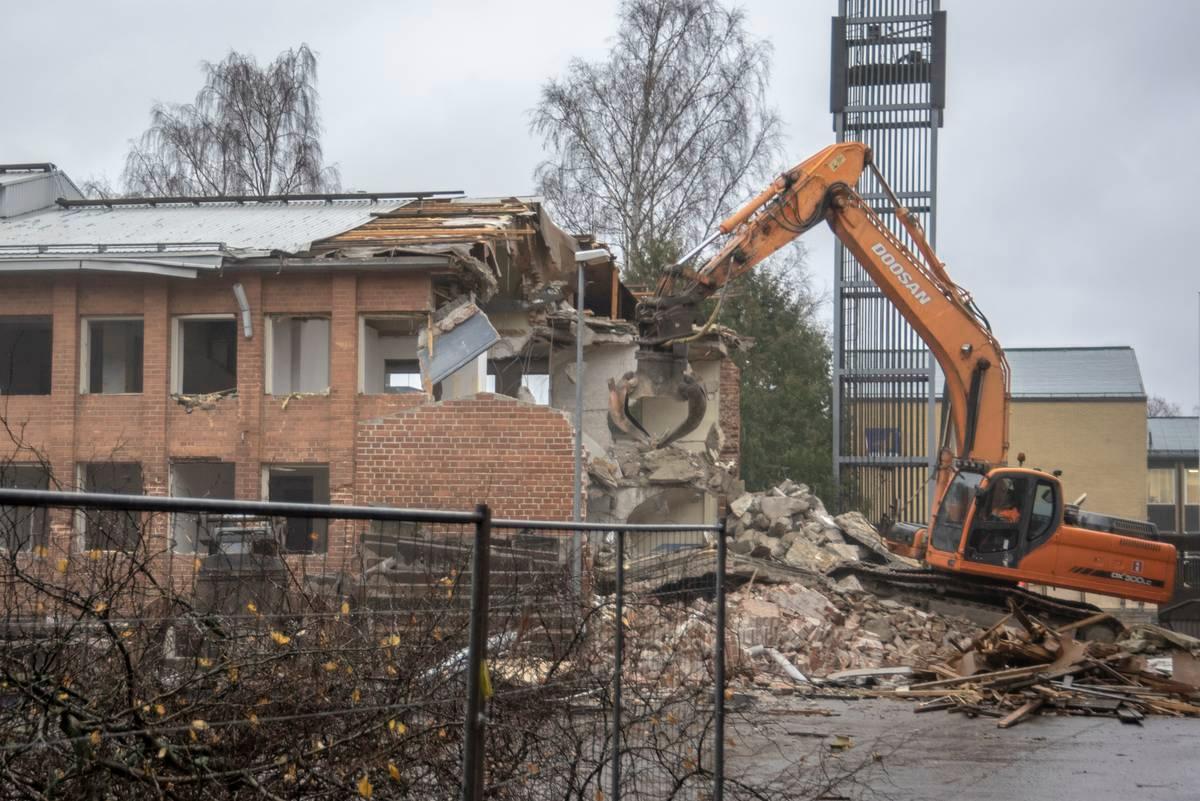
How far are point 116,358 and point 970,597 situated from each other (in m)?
13.2

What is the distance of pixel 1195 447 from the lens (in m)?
55.0

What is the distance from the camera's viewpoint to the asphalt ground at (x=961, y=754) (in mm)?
9461

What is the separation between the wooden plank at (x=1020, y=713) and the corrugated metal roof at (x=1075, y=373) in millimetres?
31731

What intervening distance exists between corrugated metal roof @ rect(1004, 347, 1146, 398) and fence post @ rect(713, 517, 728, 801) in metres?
39.5

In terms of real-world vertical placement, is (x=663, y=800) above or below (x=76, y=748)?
below

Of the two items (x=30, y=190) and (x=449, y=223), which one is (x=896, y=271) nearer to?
(x=449, y=223)

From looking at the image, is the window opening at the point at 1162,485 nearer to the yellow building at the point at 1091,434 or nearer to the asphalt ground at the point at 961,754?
the yellow building at the point at 1091,434

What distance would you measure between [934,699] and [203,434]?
36.1 feet

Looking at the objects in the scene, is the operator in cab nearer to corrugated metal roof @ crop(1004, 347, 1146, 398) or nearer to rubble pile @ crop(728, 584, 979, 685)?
rubble pile @ crop(728, 584, 979, 685)

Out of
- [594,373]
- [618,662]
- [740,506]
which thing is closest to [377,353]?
[594,373]

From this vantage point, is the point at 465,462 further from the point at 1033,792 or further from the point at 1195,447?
the point at 1195,447

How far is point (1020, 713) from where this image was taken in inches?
515

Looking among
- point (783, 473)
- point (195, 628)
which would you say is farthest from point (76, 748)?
point (783, 473)

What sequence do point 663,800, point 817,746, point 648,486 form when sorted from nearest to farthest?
1. point 663,800
2. point 817,746
3. point 648,486
